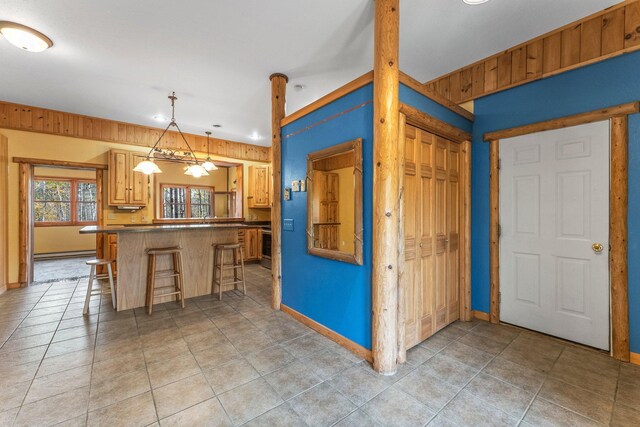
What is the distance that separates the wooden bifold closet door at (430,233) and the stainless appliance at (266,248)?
4.13 metres

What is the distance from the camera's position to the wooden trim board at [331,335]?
2.43 metres

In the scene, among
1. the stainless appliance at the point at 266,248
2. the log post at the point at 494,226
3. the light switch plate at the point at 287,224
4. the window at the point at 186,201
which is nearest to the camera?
the log post at the point at 494,226

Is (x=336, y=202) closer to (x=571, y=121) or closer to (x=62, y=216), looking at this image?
(x=571, y=121)

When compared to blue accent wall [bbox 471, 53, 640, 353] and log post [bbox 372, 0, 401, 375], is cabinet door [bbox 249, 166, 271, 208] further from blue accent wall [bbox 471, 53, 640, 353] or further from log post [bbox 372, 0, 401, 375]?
log post [bbox 372, 0, 401, 375]

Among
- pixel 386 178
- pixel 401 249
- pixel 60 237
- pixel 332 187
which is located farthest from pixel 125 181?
pixel 401 249

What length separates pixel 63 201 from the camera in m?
8.09

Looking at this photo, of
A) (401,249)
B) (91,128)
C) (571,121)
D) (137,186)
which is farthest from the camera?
(137,186)

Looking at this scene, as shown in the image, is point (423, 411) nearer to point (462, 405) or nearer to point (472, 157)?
point (462, 405)

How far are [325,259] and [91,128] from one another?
5.29 meters

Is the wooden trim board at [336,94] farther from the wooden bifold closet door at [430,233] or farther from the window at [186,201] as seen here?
the window at [186,201]

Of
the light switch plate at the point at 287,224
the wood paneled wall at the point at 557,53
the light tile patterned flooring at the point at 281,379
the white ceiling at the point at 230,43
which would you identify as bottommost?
the light tile patterned flooring at the point at 281,379

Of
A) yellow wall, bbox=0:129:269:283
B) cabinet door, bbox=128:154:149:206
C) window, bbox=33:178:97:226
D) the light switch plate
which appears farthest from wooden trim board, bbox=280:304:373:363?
window, bbox=33:178:97:226

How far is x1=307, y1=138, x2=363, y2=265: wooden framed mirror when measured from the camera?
7.98 feet

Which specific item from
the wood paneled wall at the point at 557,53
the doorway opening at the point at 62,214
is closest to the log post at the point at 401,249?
the wood paneled wall at the point at 557,53
